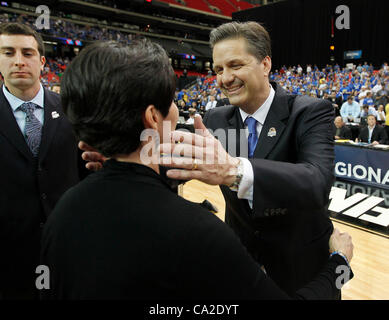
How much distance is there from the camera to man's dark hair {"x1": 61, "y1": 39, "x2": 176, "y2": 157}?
2.31ft

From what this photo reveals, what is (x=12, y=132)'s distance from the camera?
164cm

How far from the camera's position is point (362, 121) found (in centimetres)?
842

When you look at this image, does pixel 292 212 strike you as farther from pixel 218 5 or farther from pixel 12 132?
pixel 218 5

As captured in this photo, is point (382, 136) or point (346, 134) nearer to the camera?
point (382, 136)

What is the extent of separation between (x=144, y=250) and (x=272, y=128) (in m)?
0.80

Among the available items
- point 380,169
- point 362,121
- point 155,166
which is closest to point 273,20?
point 362,121

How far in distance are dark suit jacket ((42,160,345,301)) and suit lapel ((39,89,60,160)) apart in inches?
45.0

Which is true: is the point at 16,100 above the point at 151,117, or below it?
above

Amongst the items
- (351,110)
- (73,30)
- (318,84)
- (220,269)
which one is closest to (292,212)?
(220,269)

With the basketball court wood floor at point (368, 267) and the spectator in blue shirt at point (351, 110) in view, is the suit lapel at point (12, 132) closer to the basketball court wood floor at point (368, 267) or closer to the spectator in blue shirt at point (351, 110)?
the basketball court wood floor at point (368, 267)

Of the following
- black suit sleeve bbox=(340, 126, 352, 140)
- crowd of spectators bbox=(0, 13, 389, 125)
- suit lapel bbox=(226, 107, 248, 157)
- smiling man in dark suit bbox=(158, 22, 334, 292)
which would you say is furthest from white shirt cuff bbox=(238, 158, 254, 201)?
black suit sleeve bbox=(340, 126, 352, 140)

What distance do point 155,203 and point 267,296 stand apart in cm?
34

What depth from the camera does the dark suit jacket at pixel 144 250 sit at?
→ 63 cm

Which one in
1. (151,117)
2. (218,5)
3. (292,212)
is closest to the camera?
(151,117)
